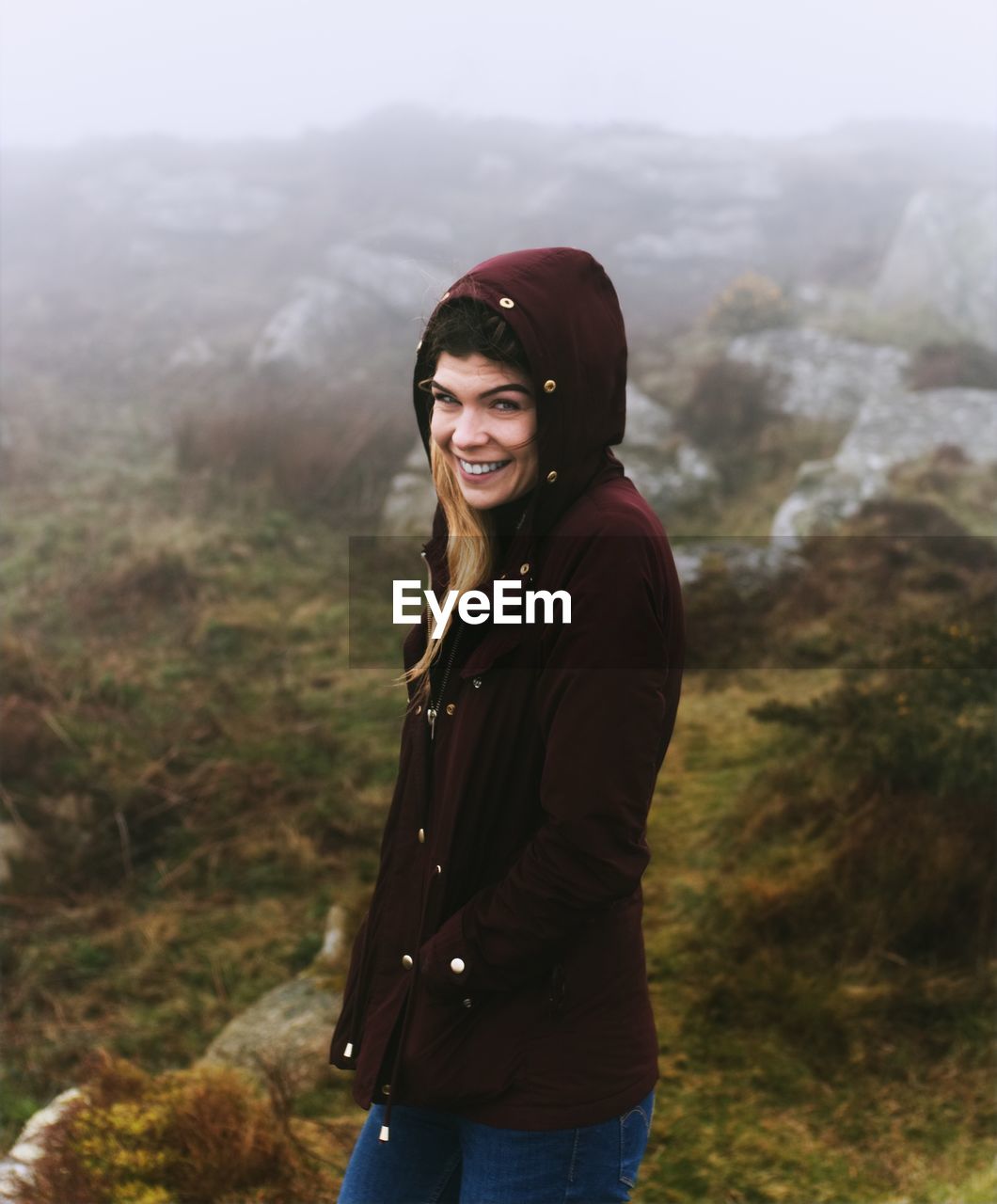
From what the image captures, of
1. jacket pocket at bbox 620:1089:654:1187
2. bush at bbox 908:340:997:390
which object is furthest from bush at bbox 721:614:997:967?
bush at bbox 908:340:997:390

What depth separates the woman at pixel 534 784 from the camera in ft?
5.51

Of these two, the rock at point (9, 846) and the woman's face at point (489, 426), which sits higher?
the woman's face at point (489, 426)

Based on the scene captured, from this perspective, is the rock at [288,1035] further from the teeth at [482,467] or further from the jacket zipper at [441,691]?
the teeth at [482,467]

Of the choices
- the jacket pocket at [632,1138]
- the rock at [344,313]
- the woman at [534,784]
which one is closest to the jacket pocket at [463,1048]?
the woman at [534,784]

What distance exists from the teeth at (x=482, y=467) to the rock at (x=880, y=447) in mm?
8177

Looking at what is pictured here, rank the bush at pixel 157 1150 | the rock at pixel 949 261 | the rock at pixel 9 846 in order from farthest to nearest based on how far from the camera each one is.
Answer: the rock at pixel 949 261
the rock at pixel 9 846
the bush at pixel 157 1150

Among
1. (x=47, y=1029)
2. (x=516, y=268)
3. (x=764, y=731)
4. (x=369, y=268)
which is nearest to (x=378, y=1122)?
(x=516, y=268)

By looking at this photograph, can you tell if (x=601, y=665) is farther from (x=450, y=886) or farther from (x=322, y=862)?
(x=322, y=862)

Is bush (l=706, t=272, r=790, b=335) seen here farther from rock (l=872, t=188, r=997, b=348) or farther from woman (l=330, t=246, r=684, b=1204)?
woman (l=330, t=246, r=684, b=1204)

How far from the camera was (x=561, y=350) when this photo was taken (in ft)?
5.93

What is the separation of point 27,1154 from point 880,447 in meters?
9.79

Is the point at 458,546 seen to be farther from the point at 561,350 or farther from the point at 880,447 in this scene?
the point at 880,447

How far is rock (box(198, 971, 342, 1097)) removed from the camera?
187 inches

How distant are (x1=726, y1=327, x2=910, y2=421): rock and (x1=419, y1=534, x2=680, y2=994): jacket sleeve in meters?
11.7
